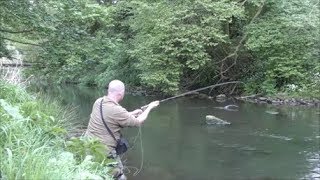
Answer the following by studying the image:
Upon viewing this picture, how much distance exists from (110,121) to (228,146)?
7.22 metres

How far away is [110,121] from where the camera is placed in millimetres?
5473

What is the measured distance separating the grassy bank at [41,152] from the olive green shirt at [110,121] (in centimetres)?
44

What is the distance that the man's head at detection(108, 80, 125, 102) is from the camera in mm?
5389

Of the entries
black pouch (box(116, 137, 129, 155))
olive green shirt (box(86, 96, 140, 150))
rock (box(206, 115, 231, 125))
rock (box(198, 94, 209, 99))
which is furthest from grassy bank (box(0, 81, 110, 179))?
rock (box(198, 94, 209, 99))

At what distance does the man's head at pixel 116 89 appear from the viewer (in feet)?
17.7

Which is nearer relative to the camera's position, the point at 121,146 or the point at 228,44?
the point at 121,146

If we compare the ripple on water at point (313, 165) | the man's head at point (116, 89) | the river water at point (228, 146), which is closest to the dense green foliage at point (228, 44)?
the river water at point (228, 146)

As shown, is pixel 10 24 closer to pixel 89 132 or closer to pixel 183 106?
pixel 89 132

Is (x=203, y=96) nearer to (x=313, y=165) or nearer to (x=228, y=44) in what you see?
(x=228, y=44)

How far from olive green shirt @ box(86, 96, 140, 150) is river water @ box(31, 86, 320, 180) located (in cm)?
391

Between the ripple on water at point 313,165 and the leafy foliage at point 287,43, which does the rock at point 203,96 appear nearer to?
the leafy foliage at point 287,43

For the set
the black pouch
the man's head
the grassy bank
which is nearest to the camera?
the grassy bank

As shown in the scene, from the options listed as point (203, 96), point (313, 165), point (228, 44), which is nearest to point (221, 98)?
point (203, 96)

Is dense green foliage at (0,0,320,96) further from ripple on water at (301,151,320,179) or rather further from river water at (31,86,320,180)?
ripple on water at (301,151,320,179)
